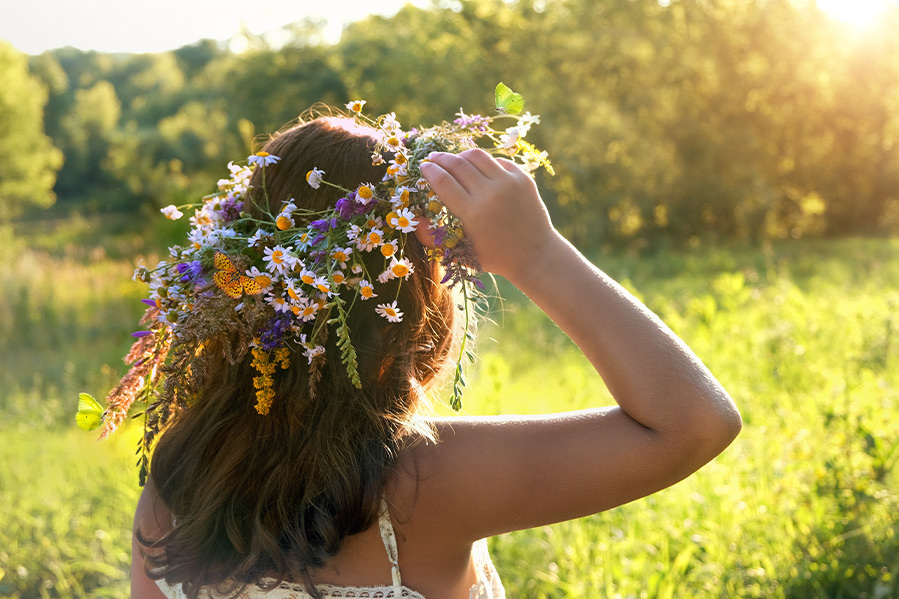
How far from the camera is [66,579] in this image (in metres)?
3.29

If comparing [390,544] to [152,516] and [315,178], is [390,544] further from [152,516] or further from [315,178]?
[315,178]

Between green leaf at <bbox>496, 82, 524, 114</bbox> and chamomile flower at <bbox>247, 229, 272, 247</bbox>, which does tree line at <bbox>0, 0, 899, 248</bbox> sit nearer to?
green leaf at <bbox>496, 82, 524, 114</bbox>

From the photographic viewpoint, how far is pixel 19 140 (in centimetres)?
2422

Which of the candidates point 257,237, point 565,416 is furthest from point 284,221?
point 565,416

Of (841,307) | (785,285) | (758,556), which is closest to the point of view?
(758,556)

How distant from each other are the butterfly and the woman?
0.57 feet

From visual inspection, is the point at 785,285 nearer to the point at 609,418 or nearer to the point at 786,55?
the point at 609,418

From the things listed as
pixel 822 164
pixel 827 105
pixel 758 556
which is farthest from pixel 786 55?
pixel 758 556

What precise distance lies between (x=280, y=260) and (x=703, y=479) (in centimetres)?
265

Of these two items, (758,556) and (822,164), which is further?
(822,164)

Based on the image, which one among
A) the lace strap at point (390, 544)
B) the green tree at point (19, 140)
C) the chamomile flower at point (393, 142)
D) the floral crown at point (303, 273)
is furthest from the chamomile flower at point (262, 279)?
the green tree at point (19, 140)

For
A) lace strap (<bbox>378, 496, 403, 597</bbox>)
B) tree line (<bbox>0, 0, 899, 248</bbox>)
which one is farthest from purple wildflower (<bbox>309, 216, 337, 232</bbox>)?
tree line (<bbox>0, 0, 899, 248</bbox>)

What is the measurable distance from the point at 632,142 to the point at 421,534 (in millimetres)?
16833

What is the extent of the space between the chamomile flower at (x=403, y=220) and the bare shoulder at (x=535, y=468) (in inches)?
13.7
